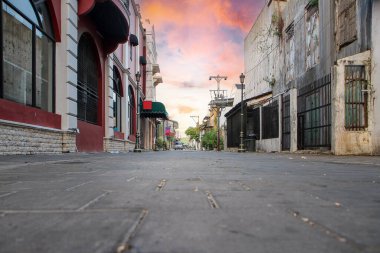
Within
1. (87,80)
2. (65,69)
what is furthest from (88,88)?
(65,69)

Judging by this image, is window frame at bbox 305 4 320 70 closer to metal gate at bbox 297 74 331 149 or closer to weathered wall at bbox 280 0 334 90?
weathered wall at bbox 280 0 334 90

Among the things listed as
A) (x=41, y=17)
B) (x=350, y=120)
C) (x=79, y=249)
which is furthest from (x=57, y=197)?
(x=350, y=120)

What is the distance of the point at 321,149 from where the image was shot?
46.6 feet

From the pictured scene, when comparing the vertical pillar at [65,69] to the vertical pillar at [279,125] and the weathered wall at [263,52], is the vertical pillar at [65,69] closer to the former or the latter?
the vertical pillar at [279,125]

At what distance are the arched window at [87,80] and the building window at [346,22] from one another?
32.7 ft

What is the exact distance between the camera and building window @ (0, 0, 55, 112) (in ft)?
29.8

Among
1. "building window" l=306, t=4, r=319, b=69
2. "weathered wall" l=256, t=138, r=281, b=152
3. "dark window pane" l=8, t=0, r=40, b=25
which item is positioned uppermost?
"building window" l=306, t=4, r=319, b=69

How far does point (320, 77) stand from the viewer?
48.9 ft

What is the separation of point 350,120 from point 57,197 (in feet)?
38.2

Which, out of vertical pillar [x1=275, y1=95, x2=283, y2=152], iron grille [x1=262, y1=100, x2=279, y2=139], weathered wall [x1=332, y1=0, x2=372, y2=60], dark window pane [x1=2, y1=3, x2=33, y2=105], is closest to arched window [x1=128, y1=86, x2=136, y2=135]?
iron grille [x1=262, y1=100, x2=279, y2=139]

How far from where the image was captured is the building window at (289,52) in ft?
63.5

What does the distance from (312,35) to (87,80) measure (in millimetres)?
10027

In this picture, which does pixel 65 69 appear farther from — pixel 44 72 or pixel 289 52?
pixel 289 52

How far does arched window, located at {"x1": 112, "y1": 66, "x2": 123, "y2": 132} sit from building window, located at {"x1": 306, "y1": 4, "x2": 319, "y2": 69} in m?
10.7
